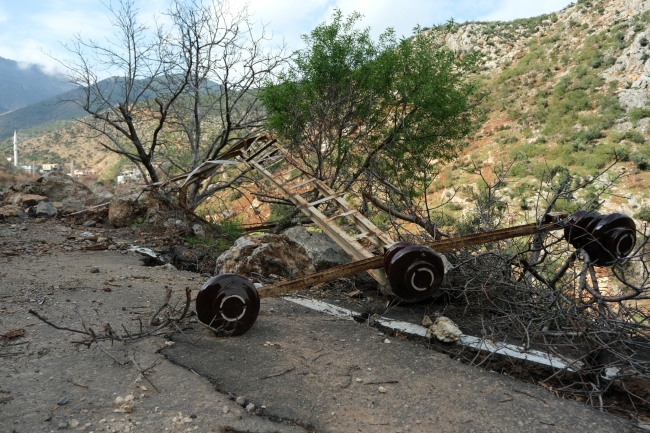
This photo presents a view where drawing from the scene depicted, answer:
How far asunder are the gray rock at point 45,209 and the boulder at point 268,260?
19.9 ft

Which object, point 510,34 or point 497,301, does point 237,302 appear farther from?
point 510,34

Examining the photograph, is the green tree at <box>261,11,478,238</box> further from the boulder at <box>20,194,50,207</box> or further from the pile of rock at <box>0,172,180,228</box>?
the boulder at <box>20,194,50,207</box>

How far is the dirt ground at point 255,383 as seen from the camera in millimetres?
1914

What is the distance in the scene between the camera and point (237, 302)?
2.68 metres

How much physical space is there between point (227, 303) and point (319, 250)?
2070 mm

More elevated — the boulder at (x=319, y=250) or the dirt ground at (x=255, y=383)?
the boulder at (x=319, y=250)

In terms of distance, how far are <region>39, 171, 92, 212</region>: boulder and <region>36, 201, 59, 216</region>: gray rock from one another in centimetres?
116

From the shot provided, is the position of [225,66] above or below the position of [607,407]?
above

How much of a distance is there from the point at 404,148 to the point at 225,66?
405 cm

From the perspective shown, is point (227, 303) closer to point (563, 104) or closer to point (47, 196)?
point (47, 196)

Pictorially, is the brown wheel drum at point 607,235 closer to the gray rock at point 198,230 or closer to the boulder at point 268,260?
the boulder at point 268,260

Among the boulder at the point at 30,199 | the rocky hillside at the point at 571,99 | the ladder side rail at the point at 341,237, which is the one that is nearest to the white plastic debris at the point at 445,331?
the ladder side rail at the point at 341,237

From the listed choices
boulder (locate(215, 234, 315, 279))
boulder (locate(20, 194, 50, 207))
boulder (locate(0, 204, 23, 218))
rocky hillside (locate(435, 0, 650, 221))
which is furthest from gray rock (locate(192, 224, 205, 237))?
rocky hillside (locate(435, 0, 650, 221))

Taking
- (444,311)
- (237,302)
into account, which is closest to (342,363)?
(237,302)
